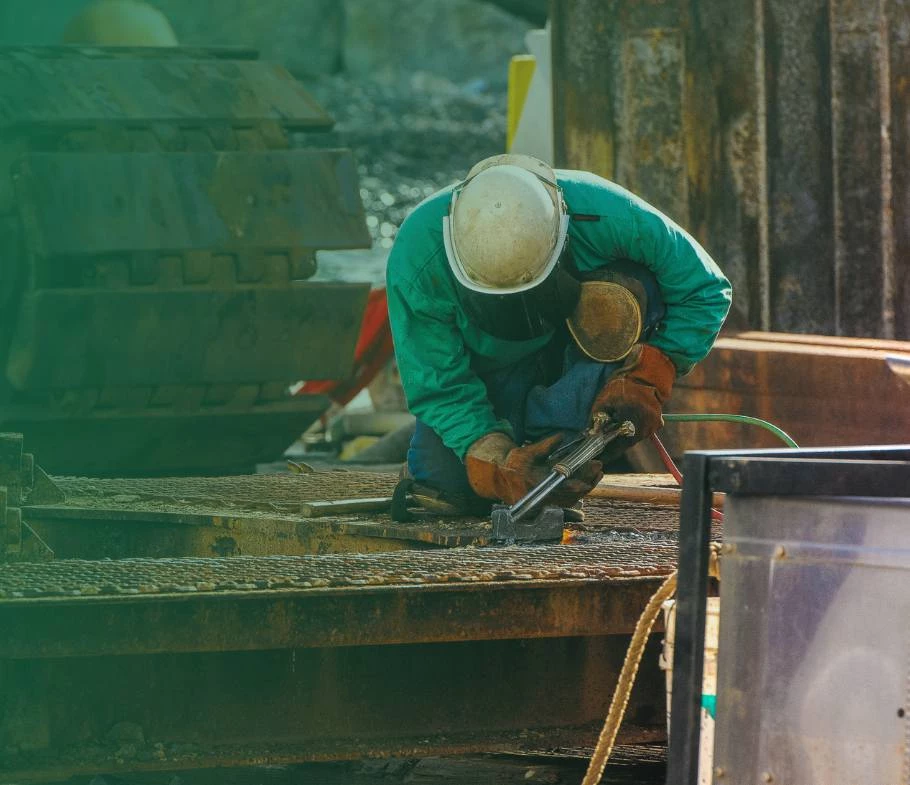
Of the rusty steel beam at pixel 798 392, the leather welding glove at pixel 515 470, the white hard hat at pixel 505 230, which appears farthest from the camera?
the rusty steel beam at pixel 798 392

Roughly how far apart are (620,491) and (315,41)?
22.6m

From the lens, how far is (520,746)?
313cm

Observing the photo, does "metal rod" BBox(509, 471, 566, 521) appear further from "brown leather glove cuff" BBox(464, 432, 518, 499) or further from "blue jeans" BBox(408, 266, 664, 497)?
A: "blue jeans" BBox(408, 266, 664, 497)

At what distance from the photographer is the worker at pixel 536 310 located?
4043 millimetres

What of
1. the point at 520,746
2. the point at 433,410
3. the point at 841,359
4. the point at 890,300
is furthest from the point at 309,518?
the point at 890,300

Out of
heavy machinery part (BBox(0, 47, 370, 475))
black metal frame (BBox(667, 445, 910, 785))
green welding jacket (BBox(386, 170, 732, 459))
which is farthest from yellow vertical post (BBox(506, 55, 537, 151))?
black metal frame (BBox(667, 445, 910, 785))

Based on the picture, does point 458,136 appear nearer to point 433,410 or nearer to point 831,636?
point 433,410

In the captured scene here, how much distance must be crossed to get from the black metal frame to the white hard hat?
1.83 metres

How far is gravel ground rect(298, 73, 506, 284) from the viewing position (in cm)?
2080

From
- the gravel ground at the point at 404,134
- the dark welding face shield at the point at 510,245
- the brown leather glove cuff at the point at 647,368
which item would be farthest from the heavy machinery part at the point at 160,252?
the gravel ground at the point at 404,134

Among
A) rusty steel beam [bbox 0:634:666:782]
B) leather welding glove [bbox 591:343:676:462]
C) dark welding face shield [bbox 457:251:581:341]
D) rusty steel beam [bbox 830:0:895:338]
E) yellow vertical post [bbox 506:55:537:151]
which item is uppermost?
yellow vertical post [bbox 506:55:537:151]

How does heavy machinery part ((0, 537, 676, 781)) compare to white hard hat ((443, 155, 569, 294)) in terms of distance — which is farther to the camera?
white hard hat ((443, 155, 569, 294))

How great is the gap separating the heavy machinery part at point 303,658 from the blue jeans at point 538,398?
1.05 metres

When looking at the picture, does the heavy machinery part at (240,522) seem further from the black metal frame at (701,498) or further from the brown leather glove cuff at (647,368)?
the black metal frame at (701,498)
